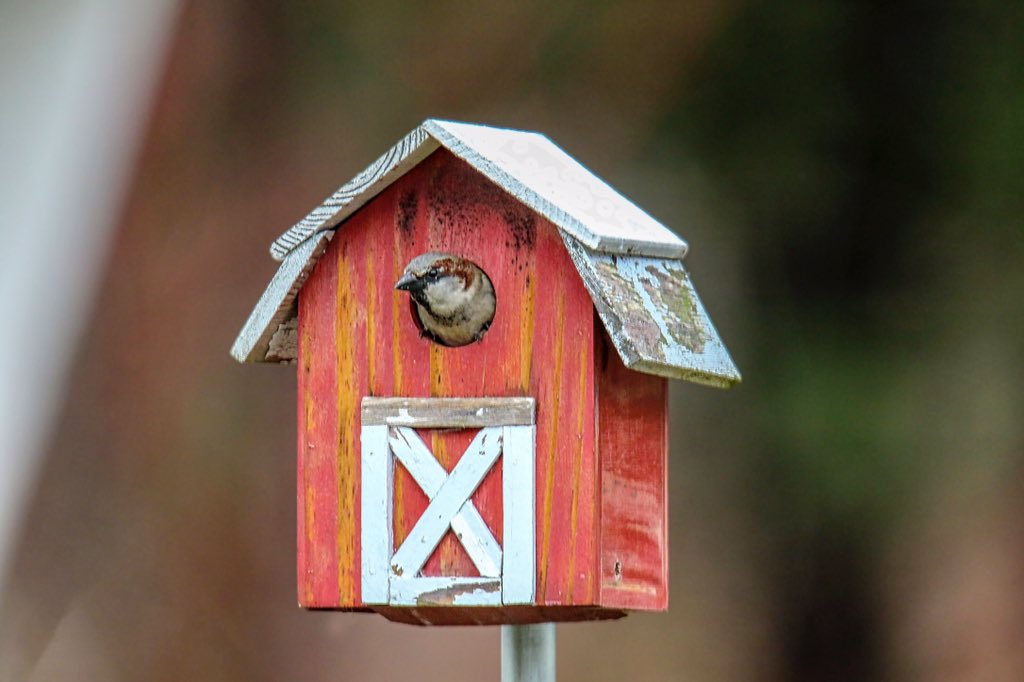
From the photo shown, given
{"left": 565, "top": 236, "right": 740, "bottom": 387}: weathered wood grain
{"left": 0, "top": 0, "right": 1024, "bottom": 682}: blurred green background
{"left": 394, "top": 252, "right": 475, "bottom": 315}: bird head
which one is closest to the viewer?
{"left": 565, "top": 236, "right": 740, "bottom": 387}: weathered wood grain

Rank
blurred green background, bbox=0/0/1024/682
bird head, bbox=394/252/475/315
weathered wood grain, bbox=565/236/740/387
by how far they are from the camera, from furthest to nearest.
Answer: blurred green background, bbox=0/0/1024/682
bird head, bbox=394/252/475/315
weathered wood grain, bbox=565/236/740/387

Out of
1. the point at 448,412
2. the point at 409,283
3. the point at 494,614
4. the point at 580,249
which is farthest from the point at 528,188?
the point at 494,614

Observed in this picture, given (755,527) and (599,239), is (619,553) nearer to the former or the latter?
(599,239)

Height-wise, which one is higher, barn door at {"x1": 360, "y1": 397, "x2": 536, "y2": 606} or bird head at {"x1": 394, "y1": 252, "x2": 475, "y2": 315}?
bird head at {"x1": 394, "y1": 252, "x2": 475, "y2": 315}

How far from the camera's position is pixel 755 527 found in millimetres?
4754

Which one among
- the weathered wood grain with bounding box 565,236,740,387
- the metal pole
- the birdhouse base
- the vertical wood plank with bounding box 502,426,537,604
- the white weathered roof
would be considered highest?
the white weathered roof

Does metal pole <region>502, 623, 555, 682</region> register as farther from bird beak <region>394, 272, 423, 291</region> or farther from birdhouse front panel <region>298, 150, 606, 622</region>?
bird beak <region>394, 272, 423, 291</region>

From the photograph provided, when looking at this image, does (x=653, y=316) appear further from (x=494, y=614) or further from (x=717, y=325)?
(x=717, y=325)

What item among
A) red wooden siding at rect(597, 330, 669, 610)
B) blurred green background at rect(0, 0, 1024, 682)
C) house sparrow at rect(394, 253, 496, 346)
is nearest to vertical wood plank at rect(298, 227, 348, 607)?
house sparrow at rect(394, 253, 496, 346)

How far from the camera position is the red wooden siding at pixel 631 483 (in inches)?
100

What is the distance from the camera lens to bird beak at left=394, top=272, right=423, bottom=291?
8.38 feet

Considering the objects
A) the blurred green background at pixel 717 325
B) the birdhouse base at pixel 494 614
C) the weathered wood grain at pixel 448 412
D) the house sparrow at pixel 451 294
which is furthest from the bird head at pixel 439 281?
the blurred green background at pixel 717 325

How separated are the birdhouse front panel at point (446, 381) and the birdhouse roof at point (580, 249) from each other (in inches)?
1.8

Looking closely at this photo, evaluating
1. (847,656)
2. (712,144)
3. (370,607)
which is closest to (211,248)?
(712,144)
